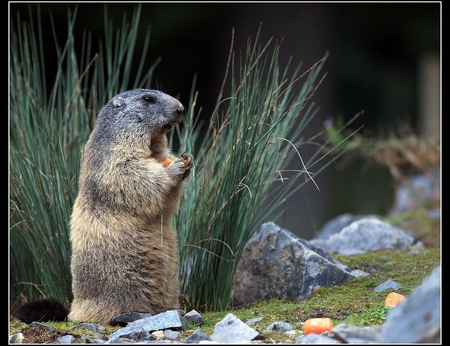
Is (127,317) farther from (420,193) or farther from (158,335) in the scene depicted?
(420,193)

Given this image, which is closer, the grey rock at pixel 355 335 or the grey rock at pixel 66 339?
the grey rock at pixel 355 335

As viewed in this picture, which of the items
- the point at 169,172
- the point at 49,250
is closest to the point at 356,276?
the point at 169,172

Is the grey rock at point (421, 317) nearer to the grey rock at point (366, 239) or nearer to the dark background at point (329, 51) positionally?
the grey rock at point (366, 239)

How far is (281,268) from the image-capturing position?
4742mm

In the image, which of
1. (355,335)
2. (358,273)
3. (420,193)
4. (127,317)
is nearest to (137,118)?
(127,317)

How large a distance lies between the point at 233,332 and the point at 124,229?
1.09m

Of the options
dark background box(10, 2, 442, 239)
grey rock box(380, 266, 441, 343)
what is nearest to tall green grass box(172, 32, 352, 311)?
grey rock box(380, 266, 441, 343)

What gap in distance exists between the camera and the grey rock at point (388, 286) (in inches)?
172

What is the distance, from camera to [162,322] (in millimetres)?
3684

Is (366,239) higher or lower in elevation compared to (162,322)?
lower

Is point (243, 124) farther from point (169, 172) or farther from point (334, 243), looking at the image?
point (334, 243)

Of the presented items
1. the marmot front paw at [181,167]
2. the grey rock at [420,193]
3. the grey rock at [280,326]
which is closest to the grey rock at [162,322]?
the grey rock at [280,326]

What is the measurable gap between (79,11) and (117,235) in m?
8.42

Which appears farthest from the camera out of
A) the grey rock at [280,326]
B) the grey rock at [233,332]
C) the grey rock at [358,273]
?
the grey rock at [358,273]
